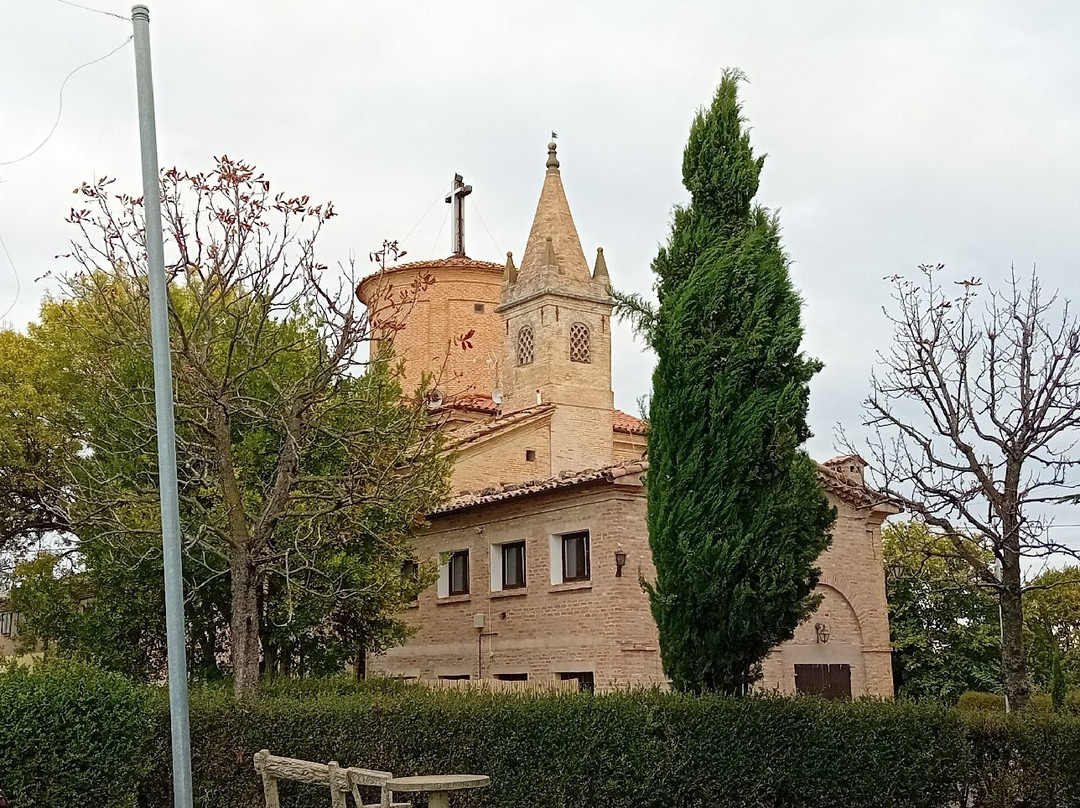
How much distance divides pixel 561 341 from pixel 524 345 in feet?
3.80

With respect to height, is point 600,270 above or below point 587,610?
above

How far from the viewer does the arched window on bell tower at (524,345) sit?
31047 millimetres

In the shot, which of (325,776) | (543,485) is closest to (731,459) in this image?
(325,776)

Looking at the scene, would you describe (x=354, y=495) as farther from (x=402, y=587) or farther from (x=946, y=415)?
(x=946, y=415)

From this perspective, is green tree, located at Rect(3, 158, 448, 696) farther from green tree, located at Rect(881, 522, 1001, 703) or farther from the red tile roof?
green tree, located at Rect(881, 522, 1001, 703)

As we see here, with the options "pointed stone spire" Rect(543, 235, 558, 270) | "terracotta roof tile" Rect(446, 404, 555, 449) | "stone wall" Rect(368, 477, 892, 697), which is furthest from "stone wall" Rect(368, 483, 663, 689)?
"pointed stone spire" Rect(543, 235, 558, 270)

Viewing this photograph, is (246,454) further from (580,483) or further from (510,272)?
(510,272)

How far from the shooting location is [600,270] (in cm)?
3253

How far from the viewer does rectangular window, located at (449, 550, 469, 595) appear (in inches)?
1025

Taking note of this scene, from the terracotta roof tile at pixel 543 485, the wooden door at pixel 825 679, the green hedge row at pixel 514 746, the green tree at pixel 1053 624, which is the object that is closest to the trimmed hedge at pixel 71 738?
the green hedge row at pixel 514 746

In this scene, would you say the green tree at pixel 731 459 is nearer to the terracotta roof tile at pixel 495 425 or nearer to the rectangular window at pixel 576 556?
the rectangular window at pixel 576 556

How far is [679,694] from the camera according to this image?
12344mm

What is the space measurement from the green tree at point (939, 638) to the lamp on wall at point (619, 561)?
41.4 ft

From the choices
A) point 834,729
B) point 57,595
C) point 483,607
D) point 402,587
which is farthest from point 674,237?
point 57,595
